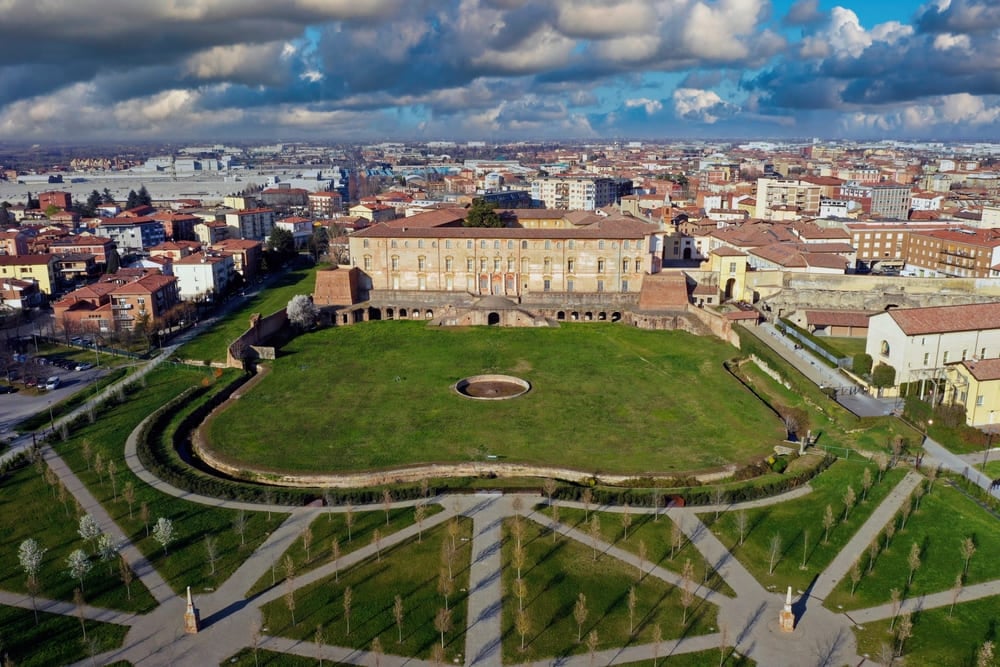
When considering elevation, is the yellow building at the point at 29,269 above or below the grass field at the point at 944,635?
above

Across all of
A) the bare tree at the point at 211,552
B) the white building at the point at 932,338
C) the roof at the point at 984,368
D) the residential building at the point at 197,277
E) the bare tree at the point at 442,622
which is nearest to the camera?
the bare tree at the point at 442,622

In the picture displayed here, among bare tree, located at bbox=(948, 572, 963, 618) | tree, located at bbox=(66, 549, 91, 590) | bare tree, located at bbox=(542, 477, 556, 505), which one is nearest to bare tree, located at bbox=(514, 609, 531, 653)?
bare tree, located at bbox=(542, 477, 556, 505)

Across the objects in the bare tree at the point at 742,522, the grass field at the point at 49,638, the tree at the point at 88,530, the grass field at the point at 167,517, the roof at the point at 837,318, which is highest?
the roof at the point at 837,318

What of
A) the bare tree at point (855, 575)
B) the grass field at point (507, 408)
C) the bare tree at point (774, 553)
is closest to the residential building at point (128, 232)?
the grass field at point (507, 408)

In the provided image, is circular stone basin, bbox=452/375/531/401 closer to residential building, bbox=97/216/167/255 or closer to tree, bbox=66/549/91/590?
tree, bbox=66/549/91/590

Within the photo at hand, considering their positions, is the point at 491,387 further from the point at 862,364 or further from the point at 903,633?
the point at 903,633

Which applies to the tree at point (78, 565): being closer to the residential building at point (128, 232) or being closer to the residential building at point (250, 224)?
the residential building at point (128, 232)

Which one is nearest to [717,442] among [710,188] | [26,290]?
[26,290]
